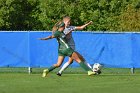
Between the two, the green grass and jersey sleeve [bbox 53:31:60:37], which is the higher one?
jersey sleeve [bbox 53:31:60:37]

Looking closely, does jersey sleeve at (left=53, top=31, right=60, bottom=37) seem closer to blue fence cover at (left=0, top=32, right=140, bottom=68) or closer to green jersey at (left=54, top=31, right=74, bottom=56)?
green jersey at (left=54, top=31, right=74, bottom=56)

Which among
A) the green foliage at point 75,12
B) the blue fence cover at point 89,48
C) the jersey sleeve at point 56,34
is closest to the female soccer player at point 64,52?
the jersey sleeve at point 56,34

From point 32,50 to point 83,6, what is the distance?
20577mm

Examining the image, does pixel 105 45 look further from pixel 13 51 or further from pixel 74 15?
pixel 74 15

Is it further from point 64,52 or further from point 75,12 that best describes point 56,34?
point 75,12

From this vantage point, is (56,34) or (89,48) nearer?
(56,34)

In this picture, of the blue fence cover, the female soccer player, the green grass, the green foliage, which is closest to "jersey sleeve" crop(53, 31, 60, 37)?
the female soccer player

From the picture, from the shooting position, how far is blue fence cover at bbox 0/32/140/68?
19.0 m

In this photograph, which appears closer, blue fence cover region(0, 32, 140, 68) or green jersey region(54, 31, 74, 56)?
green jersey region(54, 31, 74, 56)

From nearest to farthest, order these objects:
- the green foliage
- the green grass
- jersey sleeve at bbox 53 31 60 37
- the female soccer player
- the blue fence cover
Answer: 1. the green grass
2. the female soccer player
3. jersey sleeve at bbox 53 31 60 37
4. the blue fence cover
5. the green foliage

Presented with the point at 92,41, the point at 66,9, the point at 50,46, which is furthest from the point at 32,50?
the point at 66,9

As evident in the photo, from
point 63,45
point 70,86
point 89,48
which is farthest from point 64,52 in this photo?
point 70,86

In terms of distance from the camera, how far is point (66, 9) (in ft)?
125

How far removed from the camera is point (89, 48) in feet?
62.4
